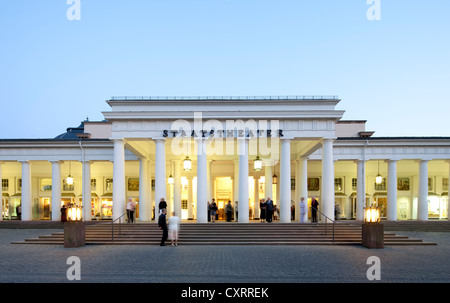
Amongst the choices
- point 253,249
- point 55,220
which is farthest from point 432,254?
point 55,220

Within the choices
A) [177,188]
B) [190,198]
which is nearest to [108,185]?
[190,198]

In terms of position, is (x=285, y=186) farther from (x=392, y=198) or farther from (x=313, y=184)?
(x=313, y=184)

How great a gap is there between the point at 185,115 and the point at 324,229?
34.2 ft

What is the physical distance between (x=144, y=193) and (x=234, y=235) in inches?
388

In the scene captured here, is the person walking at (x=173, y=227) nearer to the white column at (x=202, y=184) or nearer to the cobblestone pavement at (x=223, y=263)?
the cobblestone pavement at (x=223, y=263)

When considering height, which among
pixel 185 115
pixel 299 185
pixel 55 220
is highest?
pixel 185 115

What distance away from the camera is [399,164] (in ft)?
104

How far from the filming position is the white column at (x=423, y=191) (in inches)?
1044

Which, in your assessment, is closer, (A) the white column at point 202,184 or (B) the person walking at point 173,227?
(B) the person walking at point 173,227

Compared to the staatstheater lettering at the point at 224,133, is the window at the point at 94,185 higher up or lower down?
lower down

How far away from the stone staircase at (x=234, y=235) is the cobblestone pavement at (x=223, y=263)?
3.49 ft

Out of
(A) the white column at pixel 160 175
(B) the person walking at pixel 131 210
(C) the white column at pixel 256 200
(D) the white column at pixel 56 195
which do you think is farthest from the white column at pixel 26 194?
(C) the white column at pixel 256 200

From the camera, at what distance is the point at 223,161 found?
30.5m
